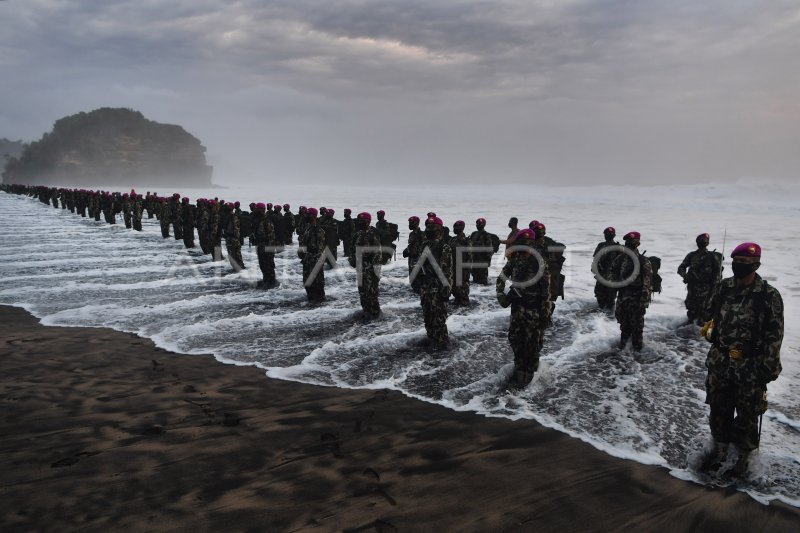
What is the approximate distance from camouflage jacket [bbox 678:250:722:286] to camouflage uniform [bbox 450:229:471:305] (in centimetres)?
422

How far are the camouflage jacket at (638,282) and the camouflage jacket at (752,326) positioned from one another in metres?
3.45

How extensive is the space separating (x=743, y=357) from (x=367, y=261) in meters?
6.36

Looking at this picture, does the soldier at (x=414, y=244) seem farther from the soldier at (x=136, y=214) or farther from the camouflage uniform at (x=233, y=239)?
the soldier at (x=136, y=214)

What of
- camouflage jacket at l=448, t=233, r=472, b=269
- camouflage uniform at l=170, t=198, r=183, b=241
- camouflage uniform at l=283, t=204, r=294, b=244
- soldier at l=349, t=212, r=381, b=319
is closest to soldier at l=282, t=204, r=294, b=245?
camouflage uniform at l=283, t=204, r=294, b=244

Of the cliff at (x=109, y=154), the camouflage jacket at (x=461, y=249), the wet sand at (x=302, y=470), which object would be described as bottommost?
the wet sand at (x=302, y=470)

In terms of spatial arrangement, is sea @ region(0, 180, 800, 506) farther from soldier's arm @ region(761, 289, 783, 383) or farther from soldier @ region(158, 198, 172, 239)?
soldier @ region(158, 198, 172, 239)

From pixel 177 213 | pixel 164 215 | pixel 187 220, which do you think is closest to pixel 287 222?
pixel 187 220

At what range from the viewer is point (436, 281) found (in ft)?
24.9

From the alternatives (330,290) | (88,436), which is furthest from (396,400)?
(330,290)

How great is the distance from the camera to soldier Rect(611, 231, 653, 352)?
7.62m

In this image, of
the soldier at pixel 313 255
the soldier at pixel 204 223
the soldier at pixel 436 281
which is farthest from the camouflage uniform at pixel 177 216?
the soldier at pixel 436 281

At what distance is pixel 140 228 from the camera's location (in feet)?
86.0

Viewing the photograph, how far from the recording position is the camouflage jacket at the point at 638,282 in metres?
7.61

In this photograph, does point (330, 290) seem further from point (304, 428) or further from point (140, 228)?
point (140, 228)
